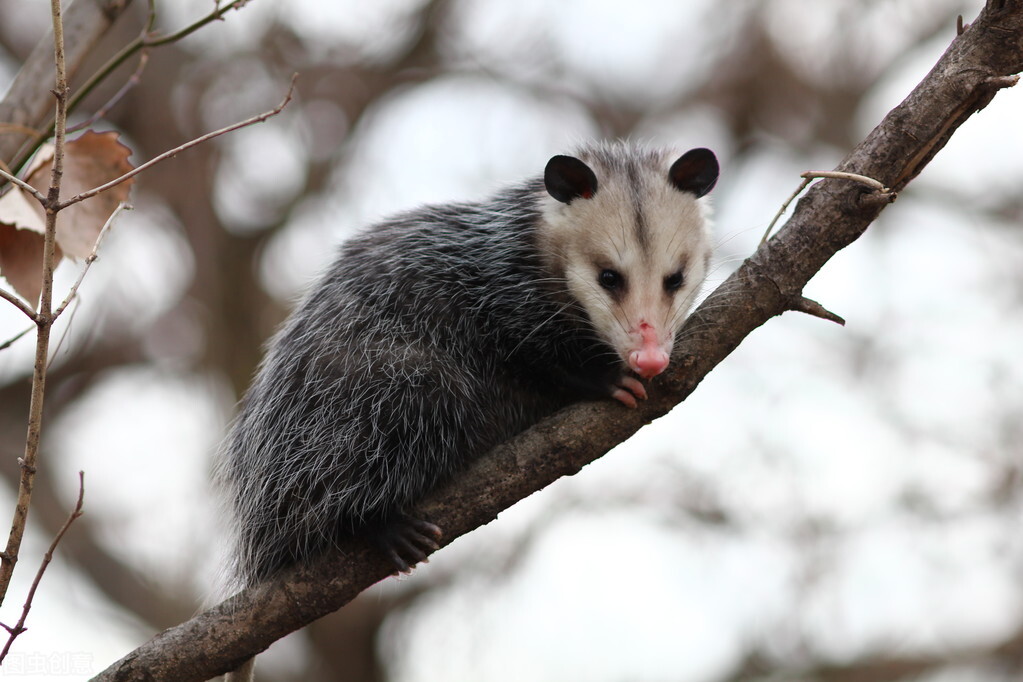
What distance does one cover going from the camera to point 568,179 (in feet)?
8.25

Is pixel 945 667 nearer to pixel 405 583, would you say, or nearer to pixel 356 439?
pixel 405 583

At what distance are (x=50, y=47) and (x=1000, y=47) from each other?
6.56 feet

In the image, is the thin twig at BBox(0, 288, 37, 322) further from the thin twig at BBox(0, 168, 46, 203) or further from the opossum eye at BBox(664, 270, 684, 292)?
the opossum eye at BBox(664, 270, 684, 292)

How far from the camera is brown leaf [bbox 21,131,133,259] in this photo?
1906mm

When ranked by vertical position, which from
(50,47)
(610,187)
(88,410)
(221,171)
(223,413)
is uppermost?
(221,171)

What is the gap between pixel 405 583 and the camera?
583 centimetres

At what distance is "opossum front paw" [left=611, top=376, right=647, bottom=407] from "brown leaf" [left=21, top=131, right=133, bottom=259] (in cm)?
109

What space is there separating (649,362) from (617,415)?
0.16m

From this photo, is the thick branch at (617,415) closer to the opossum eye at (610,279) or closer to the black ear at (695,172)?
the opossum eye at (610,279)

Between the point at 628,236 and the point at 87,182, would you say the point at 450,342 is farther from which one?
the point at 87,182

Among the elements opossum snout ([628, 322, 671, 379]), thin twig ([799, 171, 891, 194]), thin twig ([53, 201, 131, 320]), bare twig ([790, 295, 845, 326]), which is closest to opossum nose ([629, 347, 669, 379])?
opossum snout ([628, 322, 671, 379])

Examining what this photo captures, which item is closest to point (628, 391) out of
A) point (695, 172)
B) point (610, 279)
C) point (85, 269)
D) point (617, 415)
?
point (617, 415)

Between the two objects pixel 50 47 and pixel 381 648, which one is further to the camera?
pixel 381 648

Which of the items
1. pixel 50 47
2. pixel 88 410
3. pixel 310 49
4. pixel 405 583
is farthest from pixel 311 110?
pixel 50 47
